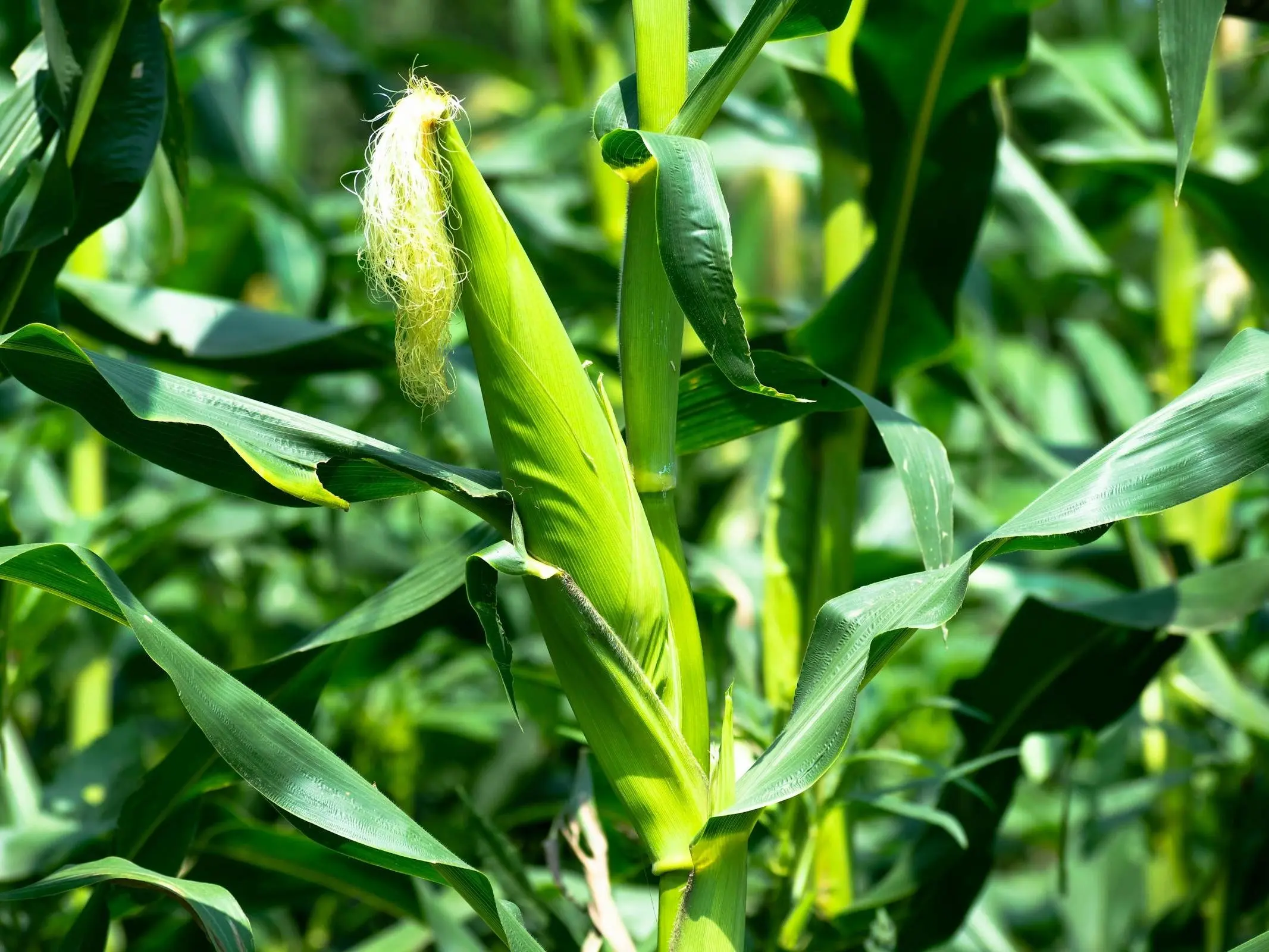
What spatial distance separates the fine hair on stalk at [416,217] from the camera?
1.62 feet

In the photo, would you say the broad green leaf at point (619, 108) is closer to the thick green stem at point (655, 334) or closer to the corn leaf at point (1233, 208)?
the thick green stem at point (655, 334)

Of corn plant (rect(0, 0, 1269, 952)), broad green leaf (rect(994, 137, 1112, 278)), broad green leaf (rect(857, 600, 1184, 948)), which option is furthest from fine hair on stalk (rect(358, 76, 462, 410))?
broad green leaf (rect(994, 137, 1112, 278))

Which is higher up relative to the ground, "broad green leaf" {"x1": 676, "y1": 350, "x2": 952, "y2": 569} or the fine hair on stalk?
the fine hair on stalk

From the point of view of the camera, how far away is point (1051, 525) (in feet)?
1.69

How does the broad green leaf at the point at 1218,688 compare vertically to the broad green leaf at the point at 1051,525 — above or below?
below

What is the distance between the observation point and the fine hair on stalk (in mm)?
494

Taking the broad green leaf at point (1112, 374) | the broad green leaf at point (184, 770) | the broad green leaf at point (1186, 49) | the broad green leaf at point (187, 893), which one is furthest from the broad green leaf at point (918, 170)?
the broad green leaf at point (1112, 374)

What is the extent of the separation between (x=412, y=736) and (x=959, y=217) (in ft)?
2.80

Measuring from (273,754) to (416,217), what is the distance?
24 centimetres

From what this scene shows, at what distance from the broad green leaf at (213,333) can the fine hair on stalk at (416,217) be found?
10.4 inches

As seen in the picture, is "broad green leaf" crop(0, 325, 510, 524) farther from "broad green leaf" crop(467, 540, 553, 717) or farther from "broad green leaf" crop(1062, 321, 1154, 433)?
"broad green leaf" crop(1062, 321, 1154, 433)

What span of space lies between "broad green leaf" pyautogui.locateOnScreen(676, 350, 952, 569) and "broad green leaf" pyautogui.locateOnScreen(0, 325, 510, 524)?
→ 0.43 ft

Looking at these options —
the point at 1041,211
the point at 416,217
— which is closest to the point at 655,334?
the point at 416,217

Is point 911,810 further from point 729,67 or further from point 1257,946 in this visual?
A: point 729,67
